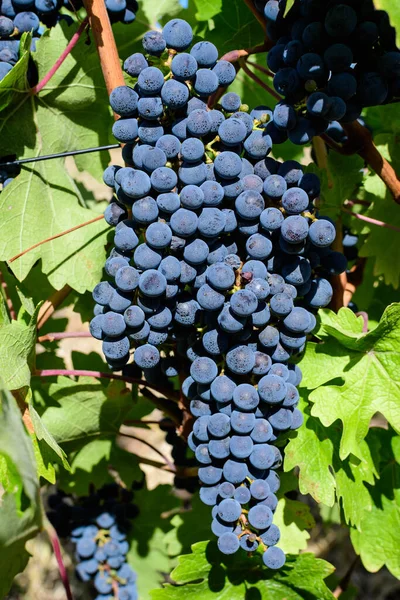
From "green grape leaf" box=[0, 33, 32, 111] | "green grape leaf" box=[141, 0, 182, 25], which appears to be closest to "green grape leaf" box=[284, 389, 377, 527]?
"green grape leaf" box=[0, 33, 32, 111]

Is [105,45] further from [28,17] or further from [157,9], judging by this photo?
[157,9]

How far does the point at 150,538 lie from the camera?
6.30 feet

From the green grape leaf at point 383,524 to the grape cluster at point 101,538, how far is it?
0.71m

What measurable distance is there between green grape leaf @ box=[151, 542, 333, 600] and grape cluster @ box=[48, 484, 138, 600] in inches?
22.4

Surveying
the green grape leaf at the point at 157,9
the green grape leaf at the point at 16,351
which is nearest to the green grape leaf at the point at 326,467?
the green grape leaf at the point at 16,351

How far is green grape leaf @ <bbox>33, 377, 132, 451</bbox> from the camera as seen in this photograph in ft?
5.04

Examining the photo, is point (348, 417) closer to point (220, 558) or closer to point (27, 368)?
point (220, 558)

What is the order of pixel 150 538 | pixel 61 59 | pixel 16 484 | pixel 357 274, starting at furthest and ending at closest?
pixel 150 538, pixel 357 274, pixel 61 59, pixel 16 484

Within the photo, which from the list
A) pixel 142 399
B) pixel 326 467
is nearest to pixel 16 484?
pixel 326 467

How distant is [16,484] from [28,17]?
100 centimetres

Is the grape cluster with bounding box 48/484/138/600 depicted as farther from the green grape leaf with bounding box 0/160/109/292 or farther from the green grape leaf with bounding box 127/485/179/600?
the green grape leaf with bounding box 0/160/109/292

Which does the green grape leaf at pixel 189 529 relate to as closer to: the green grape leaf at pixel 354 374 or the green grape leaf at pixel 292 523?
the green grape leaf at pixel 292 523

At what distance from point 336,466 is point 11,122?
3.28 feet

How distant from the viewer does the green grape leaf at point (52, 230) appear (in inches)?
53.6
